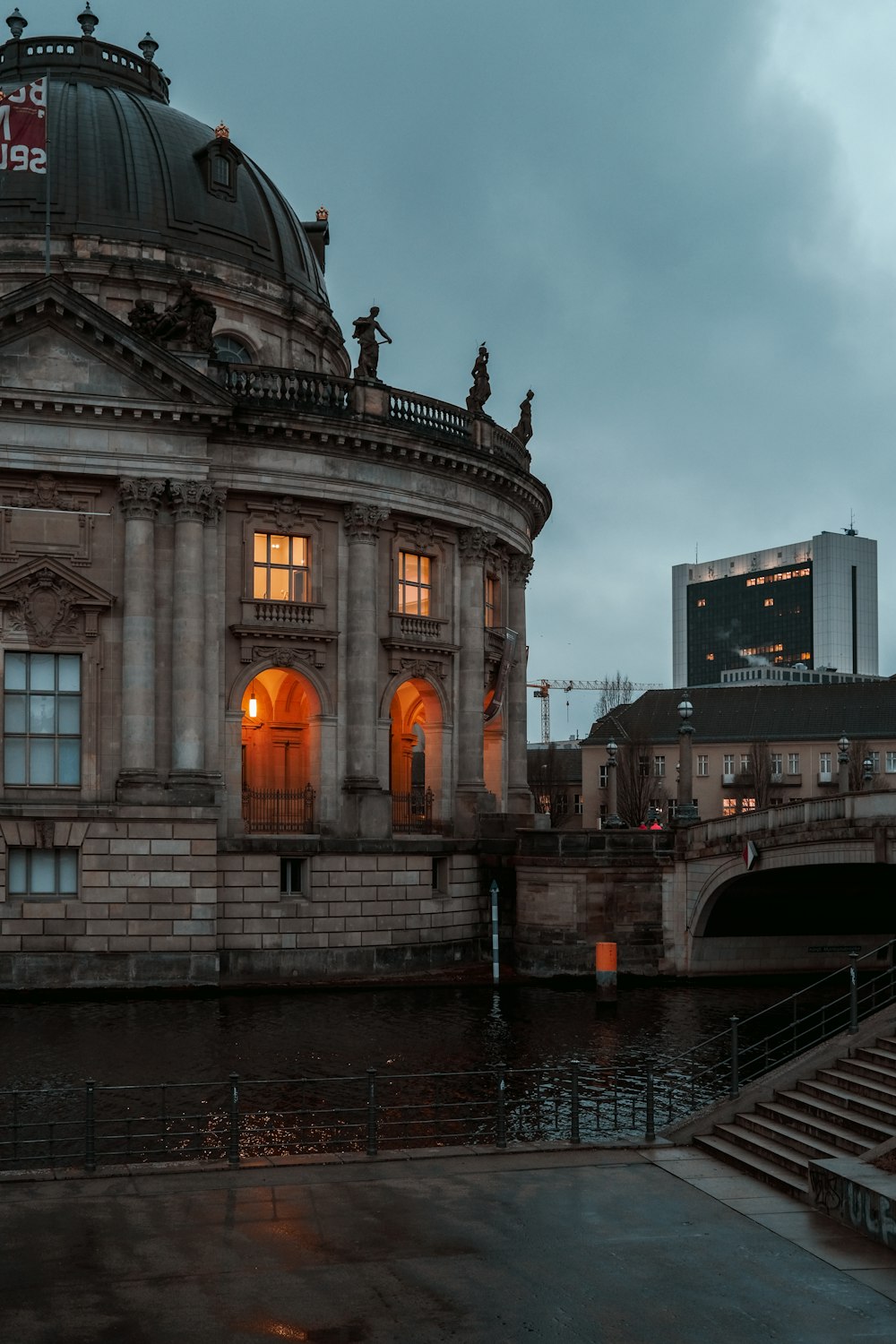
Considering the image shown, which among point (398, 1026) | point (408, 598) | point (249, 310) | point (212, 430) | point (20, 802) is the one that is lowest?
point (398, 1026)

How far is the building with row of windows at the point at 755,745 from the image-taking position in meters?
118

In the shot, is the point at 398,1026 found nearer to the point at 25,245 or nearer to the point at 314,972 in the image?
→ the point at 314,972

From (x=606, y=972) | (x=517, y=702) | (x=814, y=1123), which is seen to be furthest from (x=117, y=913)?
(x=814, y=1123)

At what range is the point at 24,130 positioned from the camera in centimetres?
4475

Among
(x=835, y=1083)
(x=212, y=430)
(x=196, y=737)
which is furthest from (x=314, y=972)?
(x=835, y=1083)

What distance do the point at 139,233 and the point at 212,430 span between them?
14001 millimetres

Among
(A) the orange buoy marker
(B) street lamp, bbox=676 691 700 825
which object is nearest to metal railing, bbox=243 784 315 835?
(A) the orange buoy marker

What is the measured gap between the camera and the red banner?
44.6 metres

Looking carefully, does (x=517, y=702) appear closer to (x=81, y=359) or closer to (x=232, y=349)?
(x=232, y=349)

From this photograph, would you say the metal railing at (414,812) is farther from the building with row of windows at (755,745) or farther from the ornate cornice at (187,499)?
the building with row of windows at (755,745)

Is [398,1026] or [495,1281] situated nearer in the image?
[495,1281]

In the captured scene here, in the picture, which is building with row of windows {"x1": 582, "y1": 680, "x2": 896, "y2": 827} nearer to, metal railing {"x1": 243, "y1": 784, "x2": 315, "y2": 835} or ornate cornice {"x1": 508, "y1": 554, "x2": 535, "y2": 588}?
ornate cornice {"x1": 508, "y1": 554, "x2": 535, "y2": 588}

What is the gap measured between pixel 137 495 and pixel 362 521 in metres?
8.15

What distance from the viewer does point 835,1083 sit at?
2405 centimetres
